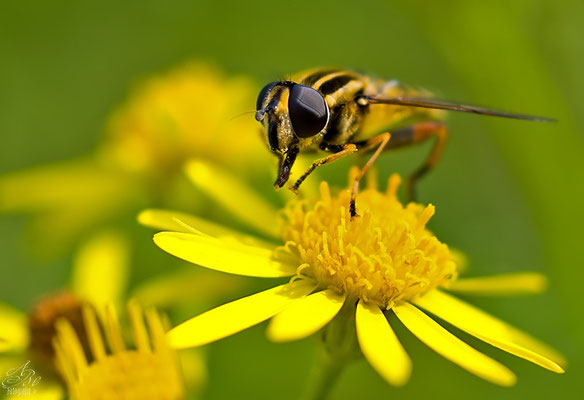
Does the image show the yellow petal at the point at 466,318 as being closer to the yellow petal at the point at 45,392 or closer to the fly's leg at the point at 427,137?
the fly's leg at the point at 427,137

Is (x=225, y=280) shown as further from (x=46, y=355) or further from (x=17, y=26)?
(x=17, y=26)

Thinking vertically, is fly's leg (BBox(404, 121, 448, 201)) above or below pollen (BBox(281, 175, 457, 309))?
above

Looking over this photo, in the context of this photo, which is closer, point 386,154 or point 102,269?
point 102,269

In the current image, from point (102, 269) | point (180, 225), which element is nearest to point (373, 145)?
point (180, 225)

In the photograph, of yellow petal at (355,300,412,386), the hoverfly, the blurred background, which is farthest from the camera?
the blurred background

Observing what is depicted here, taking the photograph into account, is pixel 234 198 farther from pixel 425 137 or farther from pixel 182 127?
pixel 182 127

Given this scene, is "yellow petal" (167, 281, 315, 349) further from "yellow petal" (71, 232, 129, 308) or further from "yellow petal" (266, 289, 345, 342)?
"yellow petal" (71, 232, 129, 308)

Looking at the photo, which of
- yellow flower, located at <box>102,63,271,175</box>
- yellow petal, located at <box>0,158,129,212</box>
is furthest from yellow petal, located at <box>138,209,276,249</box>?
yellow petal, located at <box>0,158,129,212</box>

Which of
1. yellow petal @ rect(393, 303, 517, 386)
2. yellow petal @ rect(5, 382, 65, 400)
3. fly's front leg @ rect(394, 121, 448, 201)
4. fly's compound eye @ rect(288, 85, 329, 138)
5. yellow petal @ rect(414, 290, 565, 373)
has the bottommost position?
yellow petal @ rect(5, 382, 65, 400)
